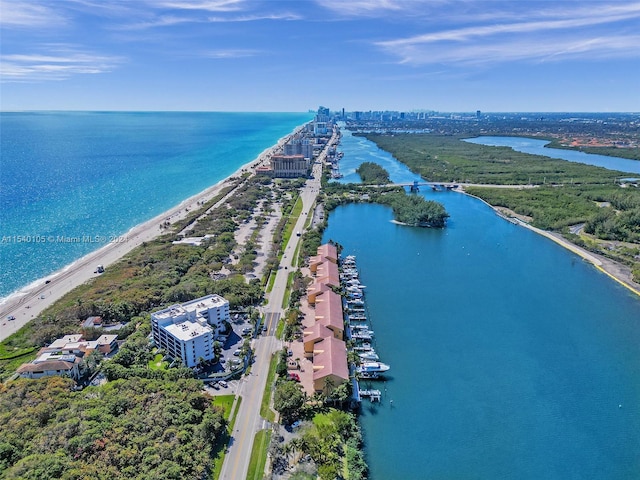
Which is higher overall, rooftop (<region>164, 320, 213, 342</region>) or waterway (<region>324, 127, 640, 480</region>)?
rooftop (<region>164, 320, 213, 342</region>)

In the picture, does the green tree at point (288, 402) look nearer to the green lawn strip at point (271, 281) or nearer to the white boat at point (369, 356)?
the white boat at point (369, 356)

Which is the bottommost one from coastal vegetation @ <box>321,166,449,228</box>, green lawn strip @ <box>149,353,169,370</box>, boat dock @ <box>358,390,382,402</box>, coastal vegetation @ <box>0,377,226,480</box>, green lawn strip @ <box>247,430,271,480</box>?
boat dock @ <box>358,390,382,402</box>

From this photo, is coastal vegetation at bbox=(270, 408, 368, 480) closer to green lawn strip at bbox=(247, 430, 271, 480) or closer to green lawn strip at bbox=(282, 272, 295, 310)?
green lawn strip at bbox=(247, 430, 271, 480)

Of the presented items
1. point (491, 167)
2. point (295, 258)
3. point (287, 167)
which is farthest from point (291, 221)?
point (491, 167)

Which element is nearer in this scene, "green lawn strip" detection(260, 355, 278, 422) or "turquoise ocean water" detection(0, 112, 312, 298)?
"green lawn strip" detection(260, 355, 278, 422)

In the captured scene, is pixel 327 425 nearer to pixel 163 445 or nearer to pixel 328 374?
pixel 328 374

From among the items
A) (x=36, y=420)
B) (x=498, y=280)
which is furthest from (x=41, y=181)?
(x=498, y=280)

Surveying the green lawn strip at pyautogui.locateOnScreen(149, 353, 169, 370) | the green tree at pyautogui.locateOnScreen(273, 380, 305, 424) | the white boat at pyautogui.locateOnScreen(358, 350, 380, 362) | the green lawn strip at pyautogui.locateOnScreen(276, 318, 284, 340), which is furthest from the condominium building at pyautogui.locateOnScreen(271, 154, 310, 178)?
the green tree at pyautogui.locateOnScreen(273, 380, 305, 424)
